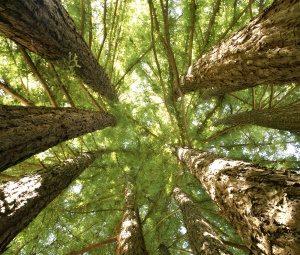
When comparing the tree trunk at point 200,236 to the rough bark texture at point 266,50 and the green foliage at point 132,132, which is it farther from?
the rough bark texture at point 266,50

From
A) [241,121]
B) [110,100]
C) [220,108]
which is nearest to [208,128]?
[220,108]

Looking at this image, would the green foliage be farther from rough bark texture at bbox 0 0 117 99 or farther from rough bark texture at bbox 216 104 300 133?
rough bark texture at bbox 216 104 300 133

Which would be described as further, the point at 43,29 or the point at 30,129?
the point at 43,29

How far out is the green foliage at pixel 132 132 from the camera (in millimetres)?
3965

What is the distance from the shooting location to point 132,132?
526cm

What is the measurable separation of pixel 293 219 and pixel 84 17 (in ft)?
13.6

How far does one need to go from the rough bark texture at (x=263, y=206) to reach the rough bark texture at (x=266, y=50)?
87 cm

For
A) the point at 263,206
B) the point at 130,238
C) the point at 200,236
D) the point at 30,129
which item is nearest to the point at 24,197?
the point at 30,129

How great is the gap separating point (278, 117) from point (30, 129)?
16.1 feet

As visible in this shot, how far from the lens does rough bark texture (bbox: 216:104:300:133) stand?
4.57 metres

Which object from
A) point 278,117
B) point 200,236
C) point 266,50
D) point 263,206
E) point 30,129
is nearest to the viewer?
point 263,206

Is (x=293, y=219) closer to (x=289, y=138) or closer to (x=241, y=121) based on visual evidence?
(x=241, y=121)

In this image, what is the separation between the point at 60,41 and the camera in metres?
2.85

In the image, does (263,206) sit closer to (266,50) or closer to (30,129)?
(266,50)
